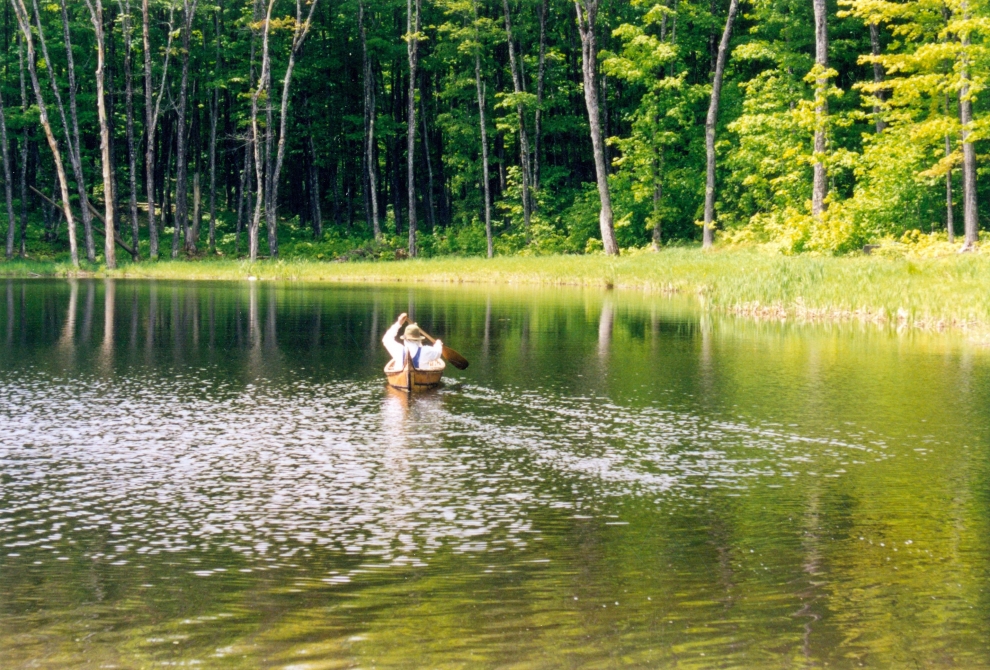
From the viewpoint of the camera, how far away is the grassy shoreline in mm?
23828

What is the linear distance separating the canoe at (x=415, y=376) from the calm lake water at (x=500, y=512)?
0.30 metres

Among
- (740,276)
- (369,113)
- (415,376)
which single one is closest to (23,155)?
(369,113)

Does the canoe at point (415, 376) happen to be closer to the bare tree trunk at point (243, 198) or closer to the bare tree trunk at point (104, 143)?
the bare tree trunk at point (104, 143)

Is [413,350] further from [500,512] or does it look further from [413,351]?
[500,512]

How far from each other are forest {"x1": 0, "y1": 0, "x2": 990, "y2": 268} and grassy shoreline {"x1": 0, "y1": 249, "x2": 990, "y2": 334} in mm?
2962

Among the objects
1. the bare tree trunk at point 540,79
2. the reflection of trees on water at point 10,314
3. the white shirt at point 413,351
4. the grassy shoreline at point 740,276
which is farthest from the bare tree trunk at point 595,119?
the white shirt at point 413,351

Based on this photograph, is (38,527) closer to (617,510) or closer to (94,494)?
(94,494)

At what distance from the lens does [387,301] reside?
32.5 meters

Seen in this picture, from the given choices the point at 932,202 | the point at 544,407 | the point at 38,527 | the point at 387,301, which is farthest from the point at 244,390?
the point at 932,202

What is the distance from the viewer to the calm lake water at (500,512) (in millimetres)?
6180

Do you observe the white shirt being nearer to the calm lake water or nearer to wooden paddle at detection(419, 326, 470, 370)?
the calm lake water

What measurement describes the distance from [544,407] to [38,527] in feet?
23.1

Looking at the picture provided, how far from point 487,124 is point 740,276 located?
3459 cm

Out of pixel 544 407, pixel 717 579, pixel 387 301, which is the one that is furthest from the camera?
pixel 387 301
